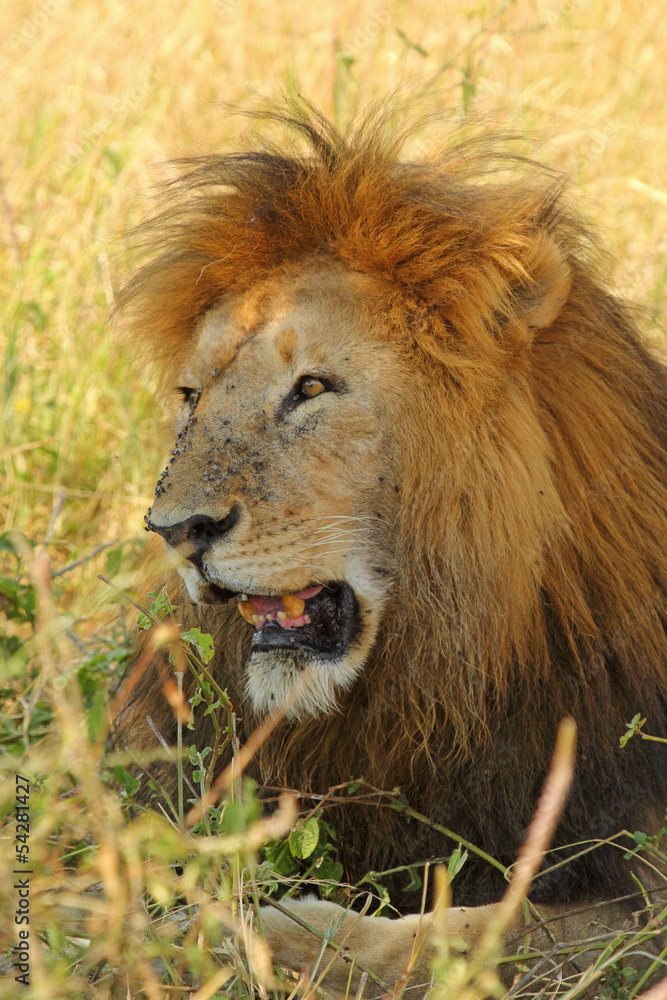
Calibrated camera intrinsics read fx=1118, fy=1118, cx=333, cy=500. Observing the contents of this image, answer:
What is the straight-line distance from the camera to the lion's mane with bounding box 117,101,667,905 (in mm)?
2189

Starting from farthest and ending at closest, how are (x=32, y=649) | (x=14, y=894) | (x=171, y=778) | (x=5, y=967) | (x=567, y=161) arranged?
(x=567, y=161)
(x=32, y=649)
(x=171, y=778)
(x=5, y=967)
(x=14, y=894)

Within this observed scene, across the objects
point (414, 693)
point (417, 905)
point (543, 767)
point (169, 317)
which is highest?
point (169, 317)

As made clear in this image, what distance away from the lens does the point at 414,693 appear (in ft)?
7.32

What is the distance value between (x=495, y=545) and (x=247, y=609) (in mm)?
518

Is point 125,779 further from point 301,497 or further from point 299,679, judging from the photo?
point 301,497

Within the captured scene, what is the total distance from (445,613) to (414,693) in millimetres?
179

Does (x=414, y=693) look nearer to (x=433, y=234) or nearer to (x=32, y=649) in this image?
(x=433, y=234)

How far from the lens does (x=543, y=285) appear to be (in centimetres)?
223

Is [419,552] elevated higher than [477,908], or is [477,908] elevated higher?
[419,552]

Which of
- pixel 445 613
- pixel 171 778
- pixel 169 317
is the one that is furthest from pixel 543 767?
pixel 169 317
